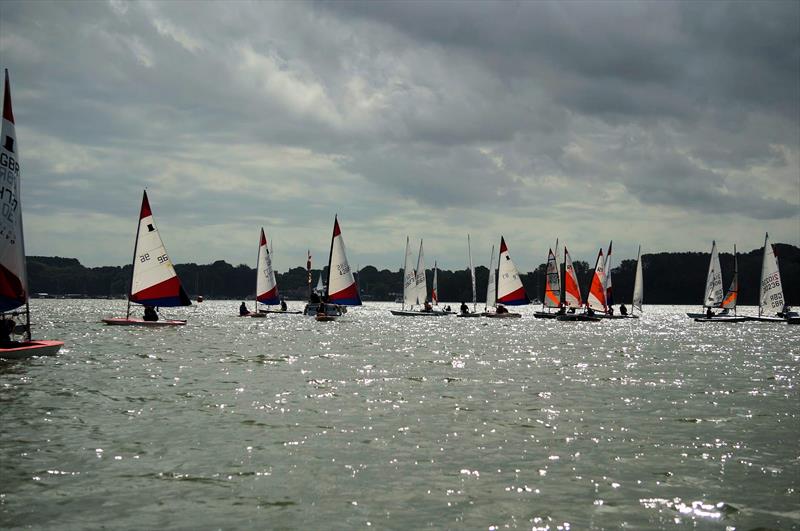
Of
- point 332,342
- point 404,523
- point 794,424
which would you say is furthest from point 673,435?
point 332,342

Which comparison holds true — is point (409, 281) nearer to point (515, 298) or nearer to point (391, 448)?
point (515, 298)

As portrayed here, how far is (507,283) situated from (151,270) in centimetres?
5026

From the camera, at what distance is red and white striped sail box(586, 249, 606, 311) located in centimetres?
9600

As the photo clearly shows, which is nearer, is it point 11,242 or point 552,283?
point 11,242

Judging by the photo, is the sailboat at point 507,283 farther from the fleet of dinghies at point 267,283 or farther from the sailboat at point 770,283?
the sailboat at point 770,283

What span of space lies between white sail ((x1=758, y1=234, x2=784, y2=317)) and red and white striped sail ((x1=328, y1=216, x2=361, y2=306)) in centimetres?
4682

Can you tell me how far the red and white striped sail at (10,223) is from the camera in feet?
97.9

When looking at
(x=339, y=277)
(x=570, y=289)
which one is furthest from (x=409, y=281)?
(x=339, y=277)

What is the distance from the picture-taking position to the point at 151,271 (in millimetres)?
55906

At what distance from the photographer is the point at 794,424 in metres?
19.0

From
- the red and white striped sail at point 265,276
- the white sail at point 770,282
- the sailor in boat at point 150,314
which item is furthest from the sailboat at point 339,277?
the white sail at point 770,282

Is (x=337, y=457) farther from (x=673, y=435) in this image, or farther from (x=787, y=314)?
(x=787, y=314)

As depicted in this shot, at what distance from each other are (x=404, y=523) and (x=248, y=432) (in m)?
7.24

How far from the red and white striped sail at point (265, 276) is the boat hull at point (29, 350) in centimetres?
5191
